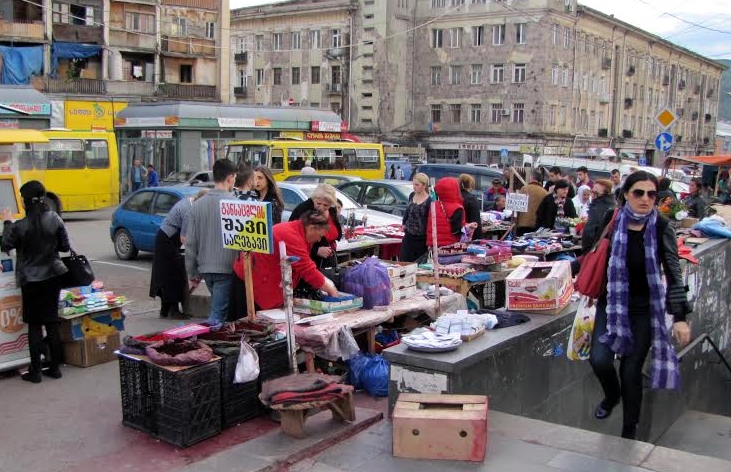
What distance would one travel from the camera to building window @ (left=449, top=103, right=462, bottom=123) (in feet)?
197

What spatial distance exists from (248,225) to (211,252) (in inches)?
52.2

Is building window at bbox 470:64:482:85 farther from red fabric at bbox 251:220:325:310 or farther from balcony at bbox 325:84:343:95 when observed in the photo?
red fabric at bbox 251:220:325:310

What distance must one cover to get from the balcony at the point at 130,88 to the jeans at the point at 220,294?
40042 millimetres

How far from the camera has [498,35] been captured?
188 feet

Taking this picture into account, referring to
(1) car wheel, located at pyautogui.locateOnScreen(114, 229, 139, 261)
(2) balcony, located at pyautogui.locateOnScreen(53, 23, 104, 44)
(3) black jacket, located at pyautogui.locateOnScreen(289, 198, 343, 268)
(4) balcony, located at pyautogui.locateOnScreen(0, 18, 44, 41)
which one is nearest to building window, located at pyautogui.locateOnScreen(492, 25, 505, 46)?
(2) balcony, located at pyautogui.locateOnScreen(53, 23, 104, 44)

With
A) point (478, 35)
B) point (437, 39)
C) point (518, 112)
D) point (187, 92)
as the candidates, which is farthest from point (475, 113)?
point (187, 92)

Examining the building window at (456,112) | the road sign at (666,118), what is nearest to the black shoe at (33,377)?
the road sign at (666,118)

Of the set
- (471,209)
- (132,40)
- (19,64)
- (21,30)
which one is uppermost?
(132,40)

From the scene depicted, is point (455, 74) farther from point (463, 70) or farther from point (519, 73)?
point (519, 73)

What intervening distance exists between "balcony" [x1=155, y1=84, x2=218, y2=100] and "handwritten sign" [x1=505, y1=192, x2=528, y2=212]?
3744 centimetres

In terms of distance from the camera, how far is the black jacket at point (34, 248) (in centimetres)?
671

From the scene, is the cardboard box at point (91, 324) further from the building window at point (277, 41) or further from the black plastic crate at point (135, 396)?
the building window at point (277, 41)

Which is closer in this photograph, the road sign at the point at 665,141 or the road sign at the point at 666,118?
the road sign at the point at 666,118

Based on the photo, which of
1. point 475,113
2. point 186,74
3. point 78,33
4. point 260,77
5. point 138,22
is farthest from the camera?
point 260,77
